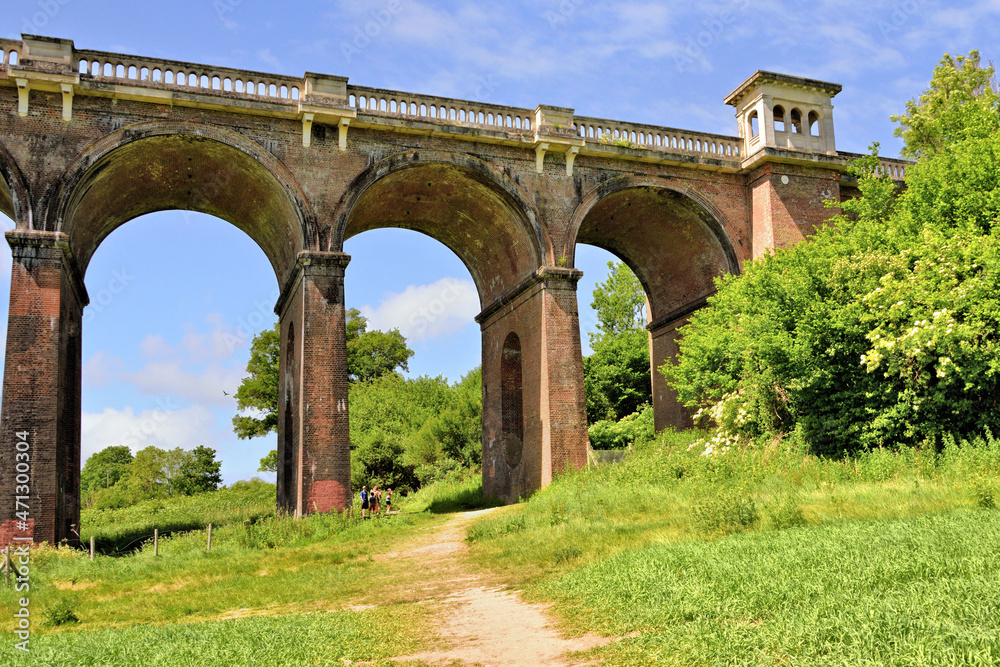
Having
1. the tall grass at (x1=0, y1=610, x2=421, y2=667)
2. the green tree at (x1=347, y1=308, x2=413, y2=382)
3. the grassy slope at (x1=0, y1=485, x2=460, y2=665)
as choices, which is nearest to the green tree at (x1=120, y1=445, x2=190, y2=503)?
the green tree at (x1=347, y1=308, x2=413, y2=382)

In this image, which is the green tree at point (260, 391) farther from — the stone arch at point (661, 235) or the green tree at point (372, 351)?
the stone arch at point (661, 235)

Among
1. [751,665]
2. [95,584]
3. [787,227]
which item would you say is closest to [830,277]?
[787,227]

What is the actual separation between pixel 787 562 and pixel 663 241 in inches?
688

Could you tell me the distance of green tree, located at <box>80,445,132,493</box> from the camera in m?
64.8

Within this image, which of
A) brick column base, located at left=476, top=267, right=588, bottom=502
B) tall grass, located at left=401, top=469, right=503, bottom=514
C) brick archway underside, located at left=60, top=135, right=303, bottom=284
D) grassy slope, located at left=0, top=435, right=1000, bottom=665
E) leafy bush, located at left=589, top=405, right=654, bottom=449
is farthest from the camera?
leafy bush, located at left=589, top=405, right=654, bottom=449

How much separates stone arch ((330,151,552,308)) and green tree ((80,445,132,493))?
50967 millimetres

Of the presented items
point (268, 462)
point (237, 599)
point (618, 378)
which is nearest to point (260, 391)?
point (268, 462)

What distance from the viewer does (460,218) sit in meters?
22.7

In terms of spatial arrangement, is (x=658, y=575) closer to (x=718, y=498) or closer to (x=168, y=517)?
(x=718, y=498)

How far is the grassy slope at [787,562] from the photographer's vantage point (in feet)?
18.2

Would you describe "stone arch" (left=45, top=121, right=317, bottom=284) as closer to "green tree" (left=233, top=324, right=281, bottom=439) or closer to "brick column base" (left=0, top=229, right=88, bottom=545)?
"brick column base" (left=0, top=229, right=88, bottom=545)

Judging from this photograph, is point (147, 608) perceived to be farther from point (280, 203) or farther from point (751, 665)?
point (280, 203)

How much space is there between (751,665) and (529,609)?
3.40m

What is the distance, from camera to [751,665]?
212 inches
